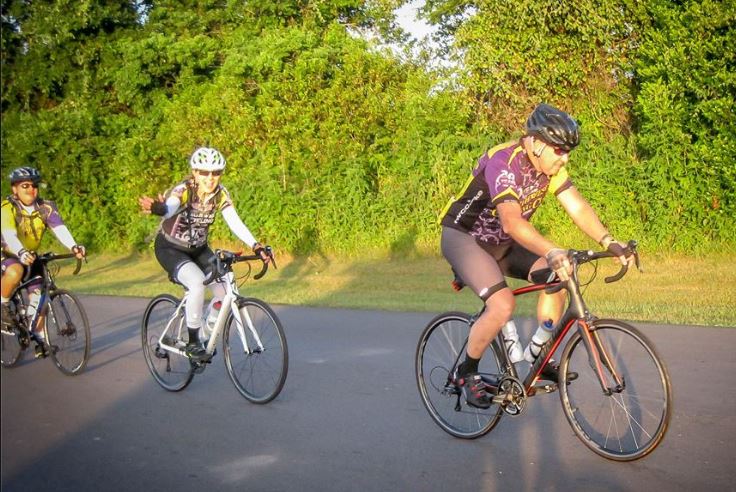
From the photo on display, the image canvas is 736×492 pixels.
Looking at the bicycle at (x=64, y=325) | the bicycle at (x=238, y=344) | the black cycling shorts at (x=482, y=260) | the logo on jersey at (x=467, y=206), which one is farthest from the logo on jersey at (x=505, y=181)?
the bicycle at (x=64, y=325)

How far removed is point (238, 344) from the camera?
22.5 feet

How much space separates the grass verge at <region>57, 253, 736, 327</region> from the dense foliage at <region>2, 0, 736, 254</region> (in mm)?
947

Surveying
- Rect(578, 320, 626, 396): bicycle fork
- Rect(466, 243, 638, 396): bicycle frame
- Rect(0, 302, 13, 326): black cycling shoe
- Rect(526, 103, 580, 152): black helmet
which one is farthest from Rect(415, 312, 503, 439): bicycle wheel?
Rect(0, 302, 13, 326): black cycling shoe

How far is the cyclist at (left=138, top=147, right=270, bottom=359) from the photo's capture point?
7008 millimetres

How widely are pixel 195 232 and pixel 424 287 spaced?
278 inches

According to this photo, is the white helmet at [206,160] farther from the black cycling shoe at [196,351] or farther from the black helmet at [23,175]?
the black helmet at [23,175]

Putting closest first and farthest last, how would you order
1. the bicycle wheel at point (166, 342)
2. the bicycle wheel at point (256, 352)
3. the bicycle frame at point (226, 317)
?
the bicycle wheel at point (256, 352) < the bicycle frame at point (226, 317) < the bicycle wheel at point (166, 342)

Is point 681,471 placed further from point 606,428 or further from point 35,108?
point 35,108

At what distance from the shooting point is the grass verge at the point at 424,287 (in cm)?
1073

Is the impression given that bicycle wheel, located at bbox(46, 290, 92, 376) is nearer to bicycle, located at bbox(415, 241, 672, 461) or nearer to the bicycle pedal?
bicycle, located at bbox(415, 241, 672, 461)

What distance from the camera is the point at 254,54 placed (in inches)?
792

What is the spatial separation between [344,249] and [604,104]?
5.90 metres

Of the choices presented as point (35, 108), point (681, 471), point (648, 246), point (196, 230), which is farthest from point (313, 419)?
point (35, 108)

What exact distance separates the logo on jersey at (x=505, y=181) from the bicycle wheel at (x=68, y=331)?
428 centimetres
